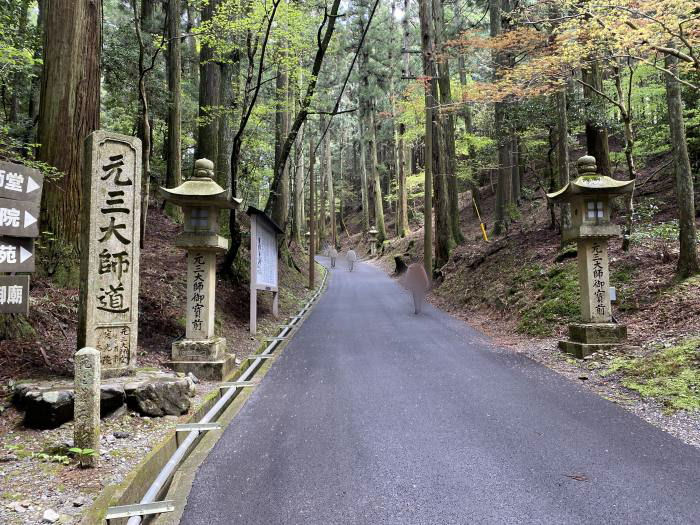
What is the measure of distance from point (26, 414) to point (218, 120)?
12.3 m

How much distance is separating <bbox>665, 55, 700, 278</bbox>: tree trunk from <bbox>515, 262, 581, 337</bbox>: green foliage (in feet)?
6.69

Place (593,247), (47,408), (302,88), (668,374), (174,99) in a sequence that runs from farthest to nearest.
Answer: (302,88)
(174,99)
(593,247)
(668,374)
(47,408)

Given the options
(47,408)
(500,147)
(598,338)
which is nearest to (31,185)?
(47,408)

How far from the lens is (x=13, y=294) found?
3.51m

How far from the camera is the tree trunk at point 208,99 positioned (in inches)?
536

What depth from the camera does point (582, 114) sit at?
12586 mm

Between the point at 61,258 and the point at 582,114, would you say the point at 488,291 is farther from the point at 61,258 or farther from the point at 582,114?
the point at 61,258

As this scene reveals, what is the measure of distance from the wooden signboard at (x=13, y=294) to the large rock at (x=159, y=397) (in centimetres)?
167

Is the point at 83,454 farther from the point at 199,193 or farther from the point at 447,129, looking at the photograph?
the point at 447,129

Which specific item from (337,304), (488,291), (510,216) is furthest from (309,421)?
(510,216)

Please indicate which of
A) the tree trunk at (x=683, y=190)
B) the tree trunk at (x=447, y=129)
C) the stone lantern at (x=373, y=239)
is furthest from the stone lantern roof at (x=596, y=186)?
the stone lantern at (x=373, y=239)

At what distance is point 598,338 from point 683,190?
3.26m

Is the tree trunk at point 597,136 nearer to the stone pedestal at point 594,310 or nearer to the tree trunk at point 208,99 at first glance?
the stone pedestal at point 594,310

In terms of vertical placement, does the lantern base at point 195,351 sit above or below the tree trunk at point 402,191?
below
